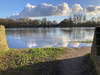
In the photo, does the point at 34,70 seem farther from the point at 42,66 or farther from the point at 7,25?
the point at 7,25

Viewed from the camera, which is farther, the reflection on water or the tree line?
the tree line

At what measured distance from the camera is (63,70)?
15.5 feet

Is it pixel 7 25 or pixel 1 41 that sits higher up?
pixel 7 25

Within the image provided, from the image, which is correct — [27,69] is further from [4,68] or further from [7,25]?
[7,25]

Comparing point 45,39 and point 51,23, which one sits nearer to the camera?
point 45,39

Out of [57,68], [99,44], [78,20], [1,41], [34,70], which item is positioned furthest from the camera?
[78,20]

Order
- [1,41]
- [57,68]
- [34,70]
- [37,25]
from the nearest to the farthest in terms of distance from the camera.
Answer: [34,70], [57,68], [1,41], [37,25]

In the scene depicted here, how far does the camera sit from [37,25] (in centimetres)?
10288

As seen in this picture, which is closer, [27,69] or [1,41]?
[27,69]

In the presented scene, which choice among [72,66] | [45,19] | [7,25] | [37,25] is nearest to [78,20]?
[45,19]

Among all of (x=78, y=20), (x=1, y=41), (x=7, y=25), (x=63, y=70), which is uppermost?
(x=78, y=20)

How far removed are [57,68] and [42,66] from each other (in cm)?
94

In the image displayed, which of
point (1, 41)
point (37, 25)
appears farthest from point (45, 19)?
point (1, 41)

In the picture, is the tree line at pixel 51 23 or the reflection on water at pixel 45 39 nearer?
the reflection on water at pixel 45 39
